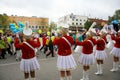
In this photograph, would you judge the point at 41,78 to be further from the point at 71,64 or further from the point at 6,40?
the point at 6,40

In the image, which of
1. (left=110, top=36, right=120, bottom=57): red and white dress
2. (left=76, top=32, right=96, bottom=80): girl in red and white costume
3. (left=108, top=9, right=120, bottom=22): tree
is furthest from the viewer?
(left=108, top=9, right=120, bottom=22): tree

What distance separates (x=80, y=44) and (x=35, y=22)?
301 feet

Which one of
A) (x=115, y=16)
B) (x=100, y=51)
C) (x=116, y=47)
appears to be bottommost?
(x=100, y=51)

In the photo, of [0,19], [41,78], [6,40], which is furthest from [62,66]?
[0,19]

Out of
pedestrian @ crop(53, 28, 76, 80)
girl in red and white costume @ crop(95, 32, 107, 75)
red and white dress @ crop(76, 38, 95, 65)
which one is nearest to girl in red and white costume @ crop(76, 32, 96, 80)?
red and white dress @ crop(76, 38, 95, 65)

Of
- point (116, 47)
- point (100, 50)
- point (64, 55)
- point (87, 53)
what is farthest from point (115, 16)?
point (64, 55)

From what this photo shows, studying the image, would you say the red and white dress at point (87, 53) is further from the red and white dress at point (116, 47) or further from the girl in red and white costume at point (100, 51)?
the red and white dress at point (116, 47)

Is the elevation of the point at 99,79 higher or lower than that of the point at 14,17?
lower

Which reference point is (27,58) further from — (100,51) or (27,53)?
(100,51)

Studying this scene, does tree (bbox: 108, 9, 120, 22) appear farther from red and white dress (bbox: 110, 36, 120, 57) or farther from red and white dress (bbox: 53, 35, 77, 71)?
red and white dress (bbox: 53, 35, 77, 71)

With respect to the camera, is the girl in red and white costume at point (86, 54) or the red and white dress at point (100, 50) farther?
the red and white dress at point (100, 50)

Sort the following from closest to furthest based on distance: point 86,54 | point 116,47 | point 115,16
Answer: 1. point 86,54
2. point 116,47
3. point 115,16

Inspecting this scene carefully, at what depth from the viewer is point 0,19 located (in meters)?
60.3

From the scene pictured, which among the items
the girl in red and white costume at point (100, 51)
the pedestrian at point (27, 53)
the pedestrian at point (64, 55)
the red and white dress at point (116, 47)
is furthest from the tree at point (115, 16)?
the pedestrian at point (27, 53)
